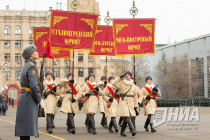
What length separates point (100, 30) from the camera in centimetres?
2470

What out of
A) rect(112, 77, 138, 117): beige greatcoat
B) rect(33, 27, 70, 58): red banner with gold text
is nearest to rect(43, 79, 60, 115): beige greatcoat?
rect(112, 77, 138, 117): beige greatcoat

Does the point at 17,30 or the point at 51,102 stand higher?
the point at 17,30

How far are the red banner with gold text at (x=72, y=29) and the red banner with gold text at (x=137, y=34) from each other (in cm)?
164

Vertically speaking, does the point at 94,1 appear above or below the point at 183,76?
above

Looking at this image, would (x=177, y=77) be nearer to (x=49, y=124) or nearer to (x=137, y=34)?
(x=137, y=34)

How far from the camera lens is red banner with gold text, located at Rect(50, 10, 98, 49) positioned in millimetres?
17641

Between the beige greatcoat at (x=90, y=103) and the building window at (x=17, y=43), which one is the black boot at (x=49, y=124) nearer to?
the beige greatcoat at (x=90, y=103)

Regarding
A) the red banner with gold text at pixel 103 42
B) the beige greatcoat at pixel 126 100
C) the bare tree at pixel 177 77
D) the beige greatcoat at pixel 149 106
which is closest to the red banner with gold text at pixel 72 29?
the beige greatcoat at pixel 149 106

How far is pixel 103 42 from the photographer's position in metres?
24.6

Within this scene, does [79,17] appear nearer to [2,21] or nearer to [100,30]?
[100,30]

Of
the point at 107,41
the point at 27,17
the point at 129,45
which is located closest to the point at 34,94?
the point at 129,45

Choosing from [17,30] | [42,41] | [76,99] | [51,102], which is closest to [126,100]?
[76,99]

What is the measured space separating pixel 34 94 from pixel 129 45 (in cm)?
1187

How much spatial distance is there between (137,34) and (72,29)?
3045mm
